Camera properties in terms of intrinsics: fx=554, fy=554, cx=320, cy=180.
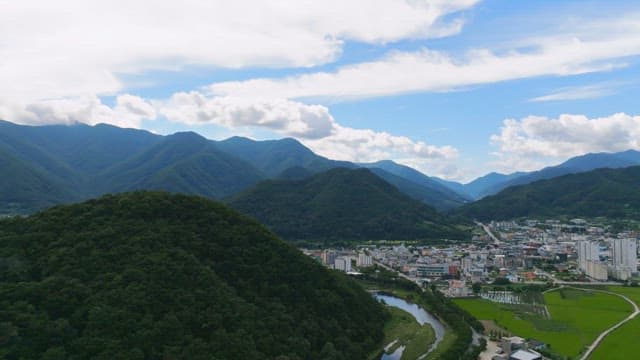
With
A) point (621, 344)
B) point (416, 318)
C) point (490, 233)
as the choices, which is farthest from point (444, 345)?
point (490, 233)

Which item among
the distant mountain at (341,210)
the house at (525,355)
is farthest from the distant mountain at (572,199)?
the house at (525,355)

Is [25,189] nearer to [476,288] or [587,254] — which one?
[476,288]

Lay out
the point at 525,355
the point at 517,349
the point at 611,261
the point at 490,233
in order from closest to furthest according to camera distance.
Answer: the point at 525,355 → the point at 517,349 → the point at 611,261 → the point at 490,233

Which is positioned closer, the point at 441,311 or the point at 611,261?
the point at 441,311

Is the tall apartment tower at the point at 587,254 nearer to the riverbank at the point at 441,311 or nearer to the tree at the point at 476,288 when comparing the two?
the tree at the point at 476,288

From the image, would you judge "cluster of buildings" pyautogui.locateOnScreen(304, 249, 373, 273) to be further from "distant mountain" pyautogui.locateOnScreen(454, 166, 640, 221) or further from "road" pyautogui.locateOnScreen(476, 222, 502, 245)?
"distant mountain" pyautogui.locateOnScreen(454, 166, 640, 221)

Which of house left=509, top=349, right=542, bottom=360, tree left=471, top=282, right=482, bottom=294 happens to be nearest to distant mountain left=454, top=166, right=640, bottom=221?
tree left=471, top=282, right=482, bottom=294

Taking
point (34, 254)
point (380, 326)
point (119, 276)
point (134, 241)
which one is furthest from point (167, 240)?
point (380, 326)
